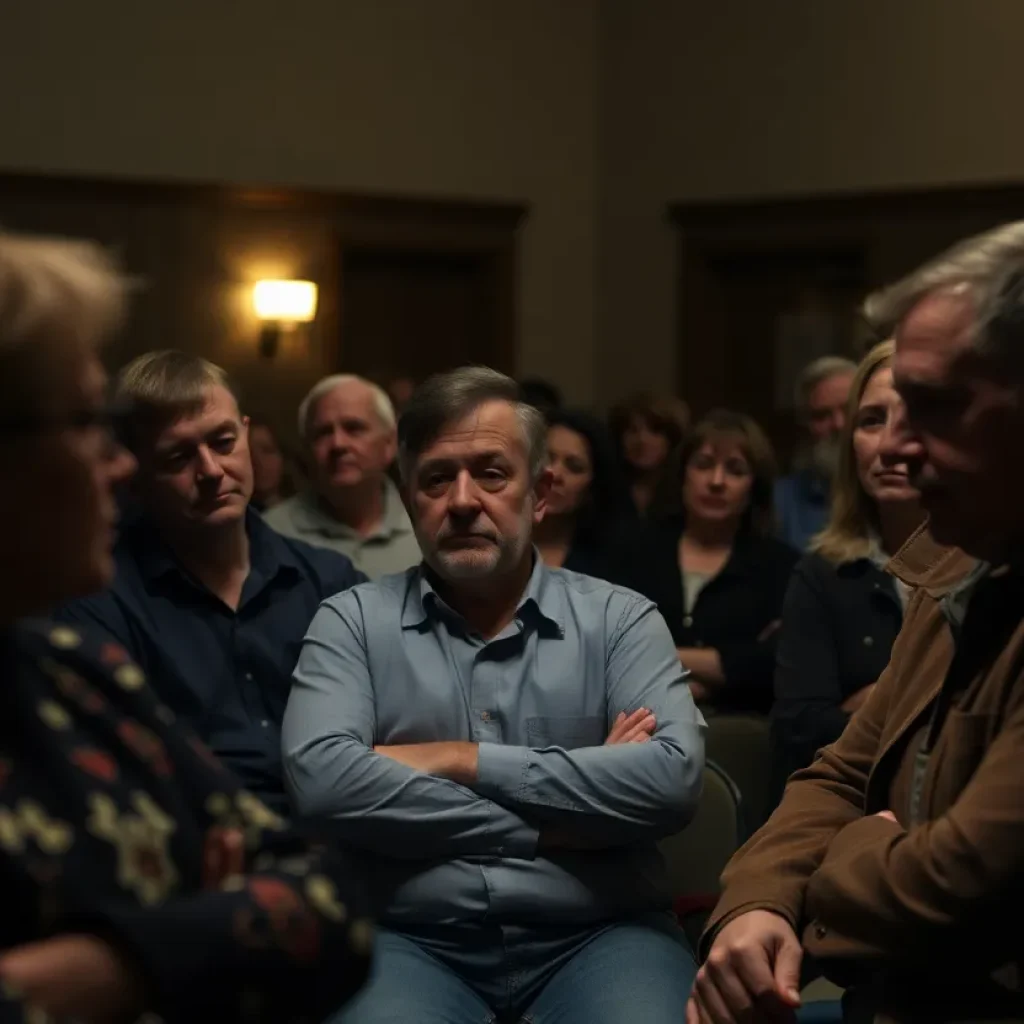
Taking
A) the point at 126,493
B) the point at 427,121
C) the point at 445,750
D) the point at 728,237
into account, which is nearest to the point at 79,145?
the point at 427,121

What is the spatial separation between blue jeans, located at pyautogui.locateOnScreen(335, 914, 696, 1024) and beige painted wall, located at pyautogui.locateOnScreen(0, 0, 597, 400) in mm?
6610

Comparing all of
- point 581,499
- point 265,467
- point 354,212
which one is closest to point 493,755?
point 581,499

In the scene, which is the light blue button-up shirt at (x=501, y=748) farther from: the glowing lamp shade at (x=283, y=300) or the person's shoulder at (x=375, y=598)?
the glowing lamp shade at (x=283, y=300)

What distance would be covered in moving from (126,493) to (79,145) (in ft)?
18.8

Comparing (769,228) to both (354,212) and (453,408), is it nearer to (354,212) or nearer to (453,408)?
(354,212)

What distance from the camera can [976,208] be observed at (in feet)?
28.3

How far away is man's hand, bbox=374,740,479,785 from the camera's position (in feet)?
8.91

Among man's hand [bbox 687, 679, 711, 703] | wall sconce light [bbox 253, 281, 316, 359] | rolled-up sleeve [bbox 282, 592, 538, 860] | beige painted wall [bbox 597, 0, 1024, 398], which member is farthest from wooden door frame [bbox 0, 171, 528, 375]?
rolled-up sleeve [bbox 282, 592, 538, 860]

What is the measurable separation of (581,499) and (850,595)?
141cm

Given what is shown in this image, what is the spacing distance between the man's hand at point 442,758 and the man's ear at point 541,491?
525 millimetres

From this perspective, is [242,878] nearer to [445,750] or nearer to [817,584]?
[445,750]

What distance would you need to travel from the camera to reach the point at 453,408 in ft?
9.80

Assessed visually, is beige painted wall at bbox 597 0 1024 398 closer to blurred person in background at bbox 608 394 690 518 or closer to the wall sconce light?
the wall sconce light

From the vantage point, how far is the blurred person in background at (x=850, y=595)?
138 inches
